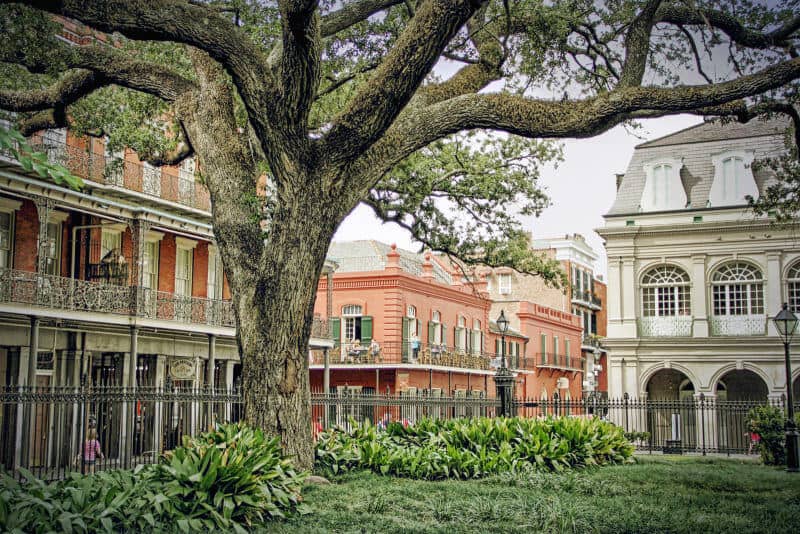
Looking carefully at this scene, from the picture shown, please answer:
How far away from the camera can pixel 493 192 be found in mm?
18266

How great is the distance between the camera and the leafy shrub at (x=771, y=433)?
19281 mm

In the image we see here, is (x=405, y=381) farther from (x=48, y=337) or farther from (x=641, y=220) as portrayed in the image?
(x=48, y=337)

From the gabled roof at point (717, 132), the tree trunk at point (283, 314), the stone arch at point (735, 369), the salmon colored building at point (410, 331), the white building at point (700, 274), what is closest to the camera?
the tree trunk at point (283, 314)

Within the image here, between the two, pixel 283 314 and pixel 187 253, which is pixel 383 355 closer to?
pixel 187 253

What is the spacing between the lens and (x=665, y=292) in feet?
108

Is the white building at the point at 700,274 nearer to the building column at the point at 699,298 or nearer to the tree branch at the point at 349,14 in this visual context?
the building column at the point at 699,298

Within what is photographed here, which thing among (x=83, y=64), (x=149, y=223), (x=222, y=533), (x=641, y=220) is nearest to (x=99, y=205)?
(x=149, y=223)

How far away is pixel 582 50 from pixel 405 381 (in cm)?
2650

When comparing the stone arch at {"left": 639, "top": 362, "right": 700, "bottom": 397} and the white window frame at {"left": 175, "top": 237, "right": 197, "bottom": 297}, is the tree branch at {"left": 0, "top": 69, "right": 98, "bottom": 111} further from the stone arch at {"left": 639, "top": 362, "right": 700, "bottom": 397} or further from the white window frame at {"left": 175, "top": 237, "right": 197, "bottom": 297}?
the stone arch at {"left": 639, "top": 362, "right": 700, "bottom": 397}

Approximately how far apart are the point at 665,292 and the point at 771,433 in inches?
551

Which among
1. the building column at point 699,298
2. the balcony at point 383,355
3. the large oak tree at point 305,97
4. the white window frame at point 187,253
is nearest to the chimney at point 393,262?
the balcony at point 383,355

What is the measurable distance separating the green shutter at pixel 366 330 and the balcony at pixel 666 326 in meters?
12.2

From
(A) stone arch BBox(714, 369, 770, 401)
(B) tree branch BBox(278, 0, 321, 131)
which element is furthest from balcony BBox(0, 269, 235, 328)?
(A) stone arch BBox(714, 369, 770, 401)

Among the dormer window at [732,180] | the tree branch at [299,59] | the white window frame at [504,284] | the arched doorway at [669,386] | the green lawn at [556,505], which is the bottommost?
the green lawn at [556,505]
